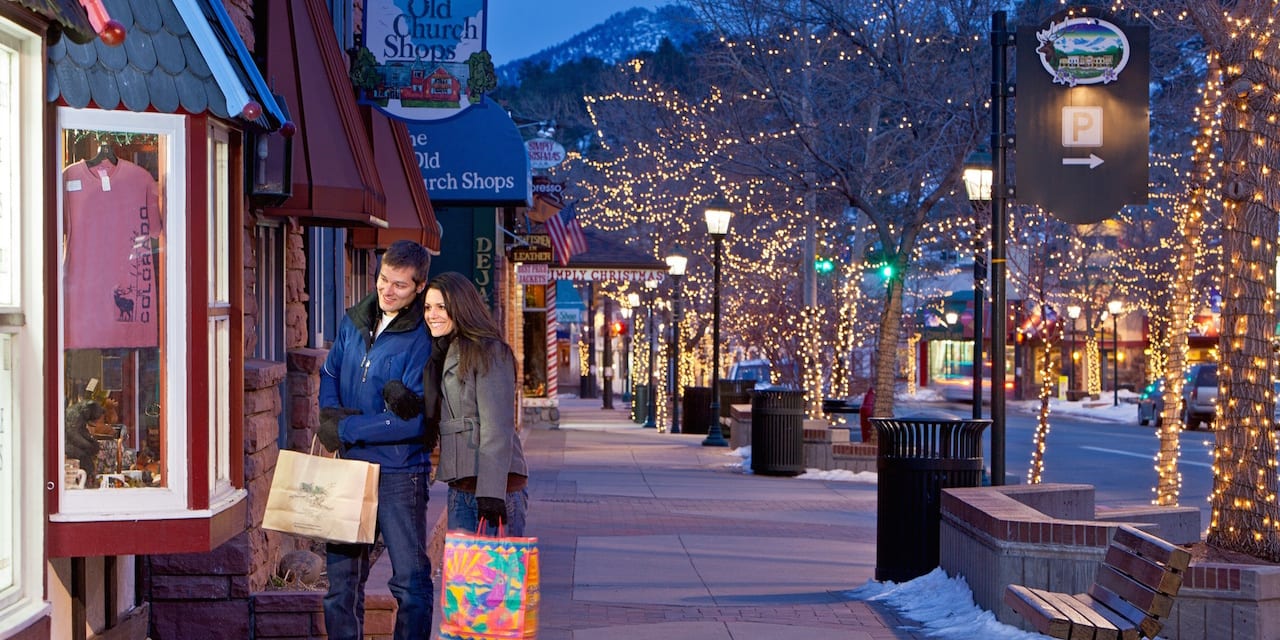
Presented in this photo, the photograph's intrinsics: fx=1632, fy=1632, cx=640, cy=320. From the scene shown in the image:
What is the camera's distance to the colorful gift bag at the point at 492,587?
6.33 meters

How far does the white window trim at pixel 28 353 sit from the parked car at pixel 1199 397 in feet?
122

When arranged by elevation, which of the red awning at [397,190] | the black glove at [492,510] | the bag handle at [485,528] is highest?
the red awning at [397,190]

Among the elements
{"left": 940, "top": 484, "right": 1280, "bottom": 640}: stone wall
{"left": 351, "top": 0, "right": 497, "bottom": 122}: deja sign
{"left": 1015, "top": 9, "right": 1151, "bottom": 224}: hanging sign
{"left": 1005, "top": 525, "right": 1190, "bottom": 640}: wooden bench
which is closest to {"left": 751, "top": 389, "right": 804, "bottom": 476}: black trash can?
{"left": 1015, "top": 9, "right": 1151, "bottom": 224}: hanging sign

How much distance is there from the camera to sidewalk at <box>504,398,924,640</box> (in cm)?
932

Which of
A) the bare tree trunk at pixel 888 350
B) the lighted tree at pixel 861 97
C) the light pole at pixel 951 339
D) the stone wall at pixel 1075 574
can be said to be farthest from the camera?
the light pole at pixel 951 339

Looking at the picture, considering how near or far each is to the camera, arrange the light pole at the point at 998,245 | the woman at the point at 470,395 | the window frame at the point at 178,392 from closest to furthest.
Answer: the window frame at the point at 178,392
the woman at the point at 470,395
the light pole at the point at 998,245

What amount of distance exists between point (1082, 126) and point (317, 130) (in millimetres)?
5646

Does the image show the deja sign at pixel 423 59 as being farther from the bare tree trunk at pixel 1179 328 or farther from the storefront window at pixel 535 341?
the storefront window at pixel 535 341

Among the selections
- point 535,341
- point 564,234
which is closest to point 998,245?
point 564,234

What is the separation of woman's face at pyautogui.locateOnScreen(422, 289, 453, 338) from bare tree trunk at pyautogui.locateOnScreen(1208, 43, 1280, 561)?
579 centimetres

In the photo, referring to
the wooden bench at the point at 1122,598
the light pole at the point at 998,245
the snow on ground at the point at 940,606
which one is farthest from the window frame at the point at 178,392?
the light pole at the point at 998,245

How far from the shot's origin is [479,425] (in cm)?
675

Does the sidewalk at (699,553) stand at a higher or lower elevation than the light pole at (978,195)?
lower

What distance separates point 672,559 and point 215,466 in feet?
22.3
